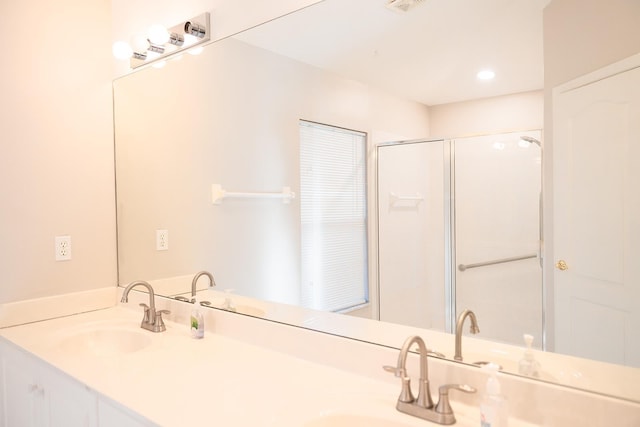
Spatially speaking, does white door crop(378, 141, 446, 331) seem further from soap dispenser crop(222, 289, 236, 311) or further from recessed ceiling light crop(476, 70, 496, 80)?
soap dispenser crop(222, 289, 236, 311)

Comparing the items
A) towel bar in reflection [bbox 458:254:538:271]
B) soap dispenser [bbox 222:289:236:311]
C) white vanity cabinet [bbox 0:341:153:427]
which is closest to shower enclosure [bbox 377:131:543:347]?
towel bar in reflection [bbox 458:254:538:271]

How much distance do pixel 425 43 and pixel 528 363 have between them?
2.99 ft

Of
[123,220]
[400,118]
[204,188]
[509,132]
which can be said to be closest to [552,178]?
[509,132]

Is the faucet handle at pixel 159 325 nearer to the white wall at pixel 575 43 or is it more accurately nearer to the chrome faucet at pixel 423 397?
the chrome faucet at pixel 423 397

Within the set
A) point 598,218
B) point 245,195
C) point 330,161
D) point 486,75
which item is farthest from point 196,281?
point 598,218

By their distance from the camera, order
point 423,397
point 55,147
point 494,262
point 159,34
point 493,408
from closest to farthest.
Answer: point 493,408 < point 423,397 < point 494,262 < point 159,34 < point 55,147

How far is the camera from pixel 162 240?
215cm

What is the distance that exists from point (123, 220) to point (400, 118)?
5.38 feet

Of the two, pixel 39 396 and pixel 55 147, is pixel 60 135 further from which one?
pixel 39 396

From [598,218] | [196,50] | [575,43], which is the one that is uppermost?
[196,50]

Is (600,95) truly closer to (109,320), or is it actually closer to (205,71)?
(205,71)

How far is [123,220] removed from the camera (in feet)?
7.46

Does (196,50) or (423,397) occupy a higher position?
(196,50)

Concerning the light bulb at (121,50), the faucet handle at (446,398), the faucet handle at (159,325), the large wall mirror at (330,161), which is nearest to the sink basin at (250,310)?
the large wall mirror at (330,161)
